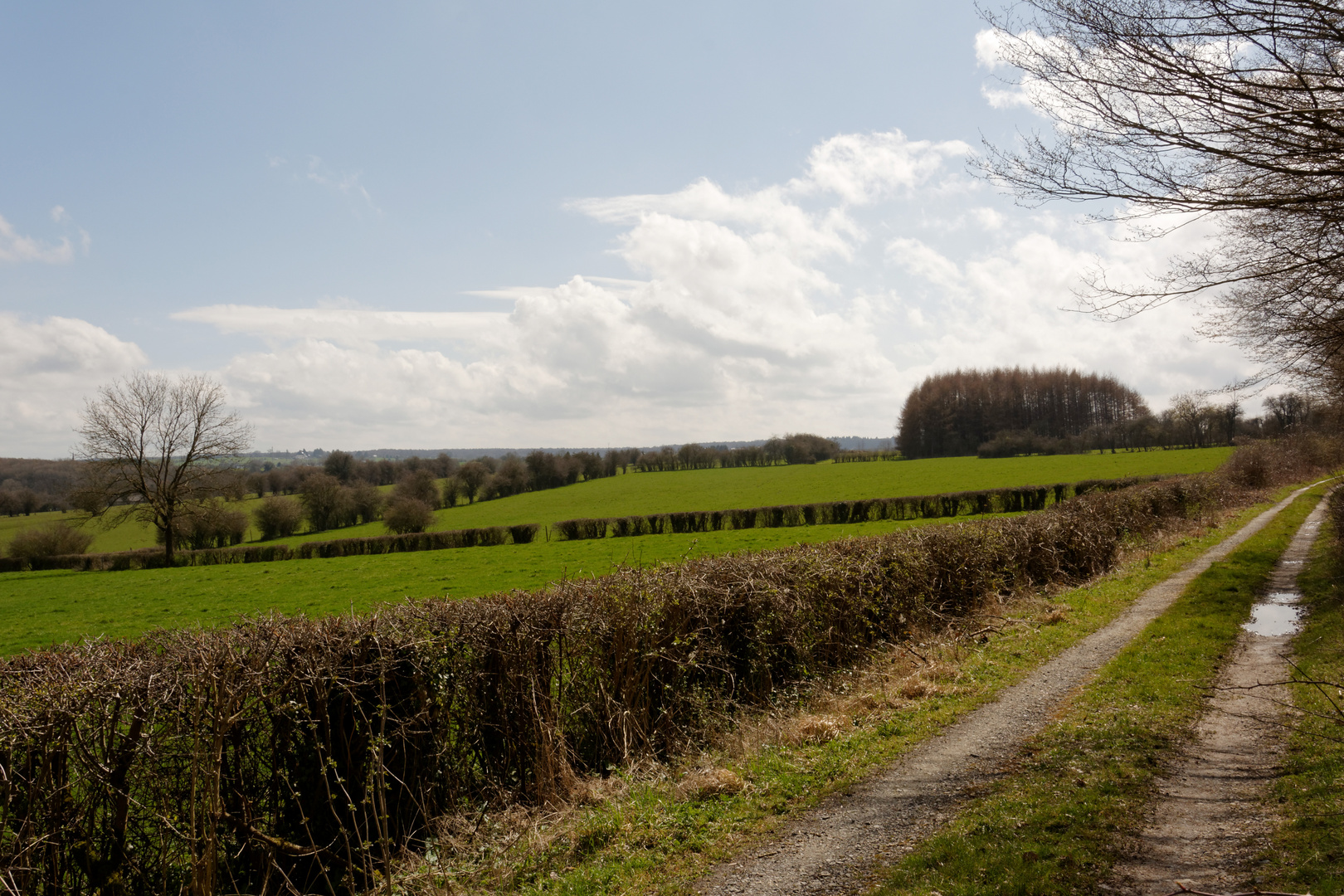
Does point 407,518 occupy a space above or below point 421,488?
below

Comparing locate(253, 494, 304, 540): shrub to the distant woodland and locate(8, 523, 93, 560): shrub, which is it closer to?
locate(8, 523, 93, 560): shrub

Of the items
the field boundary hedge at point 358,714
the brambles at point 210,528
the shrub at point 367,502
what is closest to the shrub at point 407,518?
the shrub at point 367,502

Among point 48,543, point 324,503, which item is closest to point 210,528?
point 48,543

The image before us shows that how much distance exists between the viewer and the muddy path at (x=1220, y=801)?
4402 millimetres

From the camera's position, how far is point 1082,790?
5.62 metres

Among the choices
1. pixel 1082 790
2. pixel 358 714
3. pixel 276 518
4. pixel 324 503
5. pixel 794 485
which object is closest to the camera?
pixel 1082 790

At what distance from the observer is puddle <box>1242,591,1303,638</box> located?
36.9 feet

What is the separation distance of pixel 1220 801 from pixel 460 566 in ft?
105

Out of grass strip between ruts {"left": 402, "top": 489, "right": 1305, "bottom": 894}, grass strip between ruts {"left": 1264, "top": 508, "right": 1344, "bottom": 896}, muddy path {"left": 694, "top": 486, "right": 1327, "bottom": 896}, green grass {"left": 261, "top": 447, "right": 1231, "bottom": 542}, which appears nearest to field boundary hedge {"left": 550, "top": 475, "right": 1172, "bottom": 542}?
green grass {"left": 261, "top": 447, "right": 1231, "bottom": 542}

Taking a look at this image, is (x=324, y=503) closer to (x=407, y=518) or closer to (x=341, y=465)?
(x=407, y=518)

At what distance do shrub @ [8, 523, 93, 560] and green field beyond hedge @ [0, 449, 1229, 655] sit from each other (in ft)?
13.3

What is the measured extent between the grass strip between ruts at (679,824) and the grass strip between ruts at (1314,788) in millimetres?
2818

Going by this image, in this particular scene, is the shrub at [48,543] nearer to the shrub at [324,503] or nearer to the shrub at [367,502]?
the shrub at [324,503]

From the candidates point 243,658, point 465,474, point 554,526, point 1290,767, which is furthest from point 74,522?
point 1290,767
